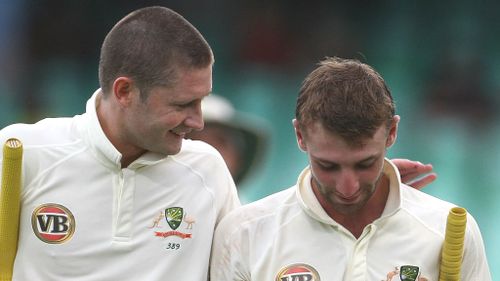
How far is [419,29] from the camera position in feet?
19.5

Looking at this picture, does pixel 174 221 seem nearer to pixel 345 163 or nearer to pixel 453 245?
pixel 345 163

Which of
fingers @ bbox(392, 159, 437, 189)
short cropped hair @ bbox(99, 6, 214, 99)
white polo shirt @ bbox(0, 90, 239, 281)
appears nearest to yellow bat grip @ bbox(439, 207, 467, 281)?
fingers @ bbox(392, 159, 437, 189)

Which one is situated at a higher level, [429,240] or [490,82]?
[429,240]

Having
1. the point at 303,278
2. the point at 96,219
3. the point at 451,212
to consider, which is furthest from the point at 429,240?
the point at 96,219

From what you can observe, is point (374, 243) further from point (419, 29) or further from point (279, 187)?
point (419, 29)

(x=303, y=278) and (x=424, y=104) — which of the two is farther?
(x=424, y=104)

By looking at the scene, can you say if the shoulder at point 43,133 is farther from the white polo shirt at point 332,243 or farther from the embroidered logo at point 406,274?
the embroidered logo at point 406,274

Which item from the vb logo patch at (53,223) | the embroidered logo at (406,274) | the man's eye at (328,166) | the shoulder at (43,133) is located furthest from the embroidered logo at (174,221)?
the embroidered logo at (406,274)

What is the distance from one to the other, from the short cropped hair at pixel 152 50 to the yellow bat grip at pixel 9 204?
35 centimetres

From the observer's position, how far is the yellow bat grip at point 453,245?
8.67ft

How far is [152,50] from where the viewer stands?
291 cm

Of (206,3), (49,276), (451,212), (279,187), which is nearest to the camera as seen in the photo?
(451,212)

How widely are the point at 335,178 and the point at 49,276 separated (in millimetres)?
821

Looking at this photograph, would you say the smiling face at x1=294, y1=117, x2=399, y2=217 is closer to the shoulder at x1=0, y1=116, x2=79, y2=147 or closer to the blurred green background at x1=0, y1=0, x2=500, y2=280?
the shoulder at x1=0, y1=116, x2=79, y2=147
